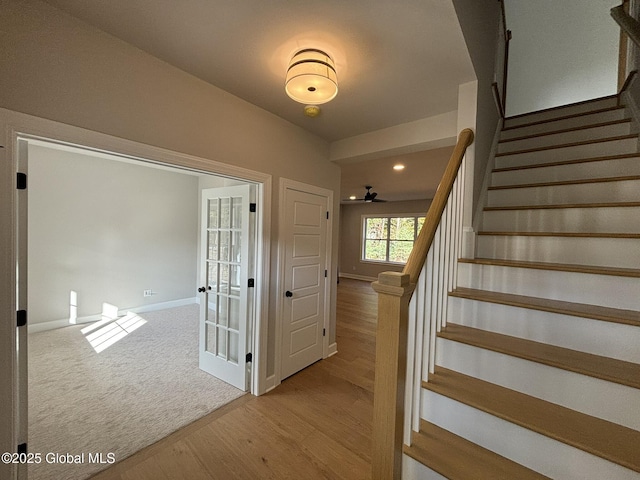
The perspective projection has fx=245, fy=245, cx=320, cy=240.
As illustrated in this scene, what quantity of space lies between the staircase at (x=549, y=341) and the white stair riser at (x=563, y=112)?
0.64 metres

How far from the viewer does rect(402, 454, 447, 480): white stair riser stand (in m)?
1.03

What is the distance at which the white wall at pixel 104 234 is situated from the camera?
370 centimetres

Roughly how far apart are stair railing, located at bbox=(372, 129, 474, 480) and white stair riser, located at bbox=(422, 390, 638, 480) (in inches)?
5.4

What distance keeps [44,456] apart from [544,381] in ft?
9.90

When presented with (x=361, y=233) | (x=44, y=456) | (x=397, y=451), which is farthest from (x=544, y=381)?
(x=361, y=233)

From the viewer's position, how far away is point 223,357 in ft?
8.43

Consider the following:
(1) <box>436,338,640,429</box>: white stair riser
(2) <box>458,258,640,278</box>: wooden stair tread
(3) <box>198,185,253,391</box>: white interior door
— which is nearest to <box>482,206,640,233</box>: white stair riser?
(2) <box>458,258,640,278</box>: wooden stair tread

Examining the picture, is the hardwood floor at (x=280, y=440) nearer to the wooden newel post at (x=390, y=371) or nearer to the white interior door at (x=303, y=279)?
the white interior door at (x=303, y=279)

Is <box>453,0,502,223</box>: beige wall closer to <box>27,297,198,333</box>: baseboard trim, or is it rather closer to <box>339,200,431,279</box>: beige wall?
<box>339,200,431,279</box>: beige wall

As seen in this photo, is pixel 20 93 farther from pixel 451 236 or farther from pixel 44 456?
pixel 451 236

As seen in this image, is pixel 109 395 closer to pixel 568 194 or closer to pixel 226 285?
pixel 226 285

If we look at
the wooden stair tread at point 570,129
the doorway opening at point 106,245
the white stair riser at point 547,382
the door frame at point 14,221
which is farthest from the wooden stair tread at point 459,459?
the doorway opening at point 106,245

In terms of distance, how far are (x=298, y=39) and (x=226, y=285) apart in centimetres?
217

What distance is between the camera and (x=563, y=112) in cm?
275
